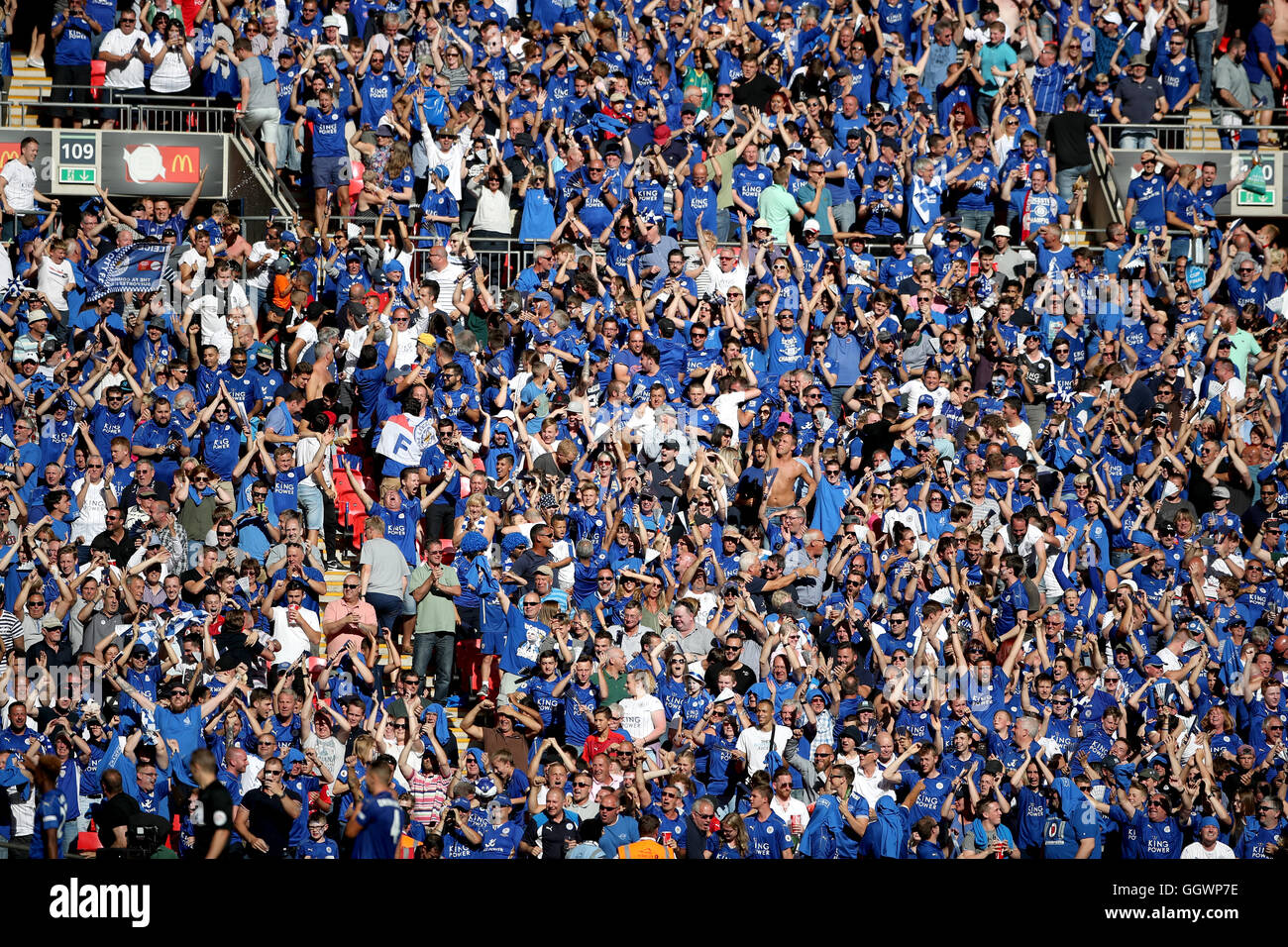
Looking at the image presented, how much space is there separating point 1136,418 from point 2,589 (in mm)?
9594

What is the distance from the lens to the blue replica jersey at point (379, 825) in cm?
1283

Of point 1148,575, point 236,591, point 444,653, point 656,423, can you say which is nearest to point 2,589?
point 236,591

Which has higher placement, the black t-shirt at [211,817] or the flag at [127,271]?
the flag at [127,271]

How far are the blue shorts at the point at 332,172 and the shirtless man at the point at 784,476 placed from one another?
15.7ft

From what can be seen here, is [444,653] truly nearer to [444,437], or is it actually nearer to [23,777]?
[444,437]

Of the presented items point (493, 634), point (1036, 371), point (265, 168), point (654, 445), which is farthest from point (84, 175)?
point (1036, 371)

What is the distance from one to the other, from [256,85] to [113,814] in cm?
784

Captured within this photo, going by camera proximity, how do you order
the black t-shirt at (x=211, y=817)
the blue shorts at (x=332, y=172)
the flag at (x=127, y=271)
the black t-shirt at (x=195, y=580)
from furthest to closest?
1. the blue shorts at (x=332, y=172)
2. the flag at (x=127, y=271)
3. the black t-shirt at (x=195, y=580)
4. the black t-shirt at (x=211, y=817)

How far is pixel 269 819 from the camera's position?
15.2m

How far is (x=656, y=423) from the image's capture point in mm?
18328

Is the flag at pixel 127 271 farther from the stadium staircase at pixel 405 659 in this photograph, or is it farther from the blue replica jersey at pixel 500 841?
the blue replica jersey at pixel 500 841

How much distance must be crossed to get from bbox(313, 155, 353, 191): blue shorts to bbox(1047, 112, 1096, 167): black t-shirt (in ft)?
22.1

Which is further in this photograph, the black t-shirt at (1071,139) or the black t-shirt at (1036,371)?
the black t-shirt at (1071,139)

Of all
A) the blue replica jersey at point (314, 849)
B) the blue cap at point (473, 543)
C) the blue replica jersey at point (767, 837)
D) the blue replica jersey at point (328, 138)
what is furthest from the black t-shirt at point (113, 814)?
the blue replica jersey at point (328, 138)
